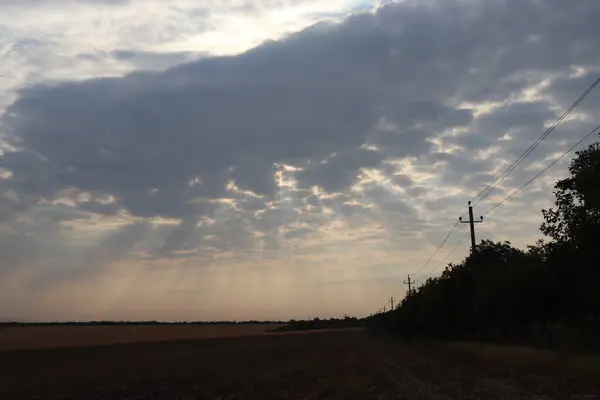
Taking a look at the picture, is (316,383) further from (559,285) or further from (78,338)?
(78,338)

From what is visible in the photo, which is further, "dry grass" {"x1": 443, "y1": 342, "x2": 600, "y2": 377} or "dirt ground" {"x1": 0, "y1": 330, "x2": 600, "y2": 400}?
"dry grass" {"x1": 443, "y1": 342, "x2": 600, "y2": 377}

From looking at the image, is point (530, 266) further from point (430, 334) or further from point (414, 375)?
point (430, 334)

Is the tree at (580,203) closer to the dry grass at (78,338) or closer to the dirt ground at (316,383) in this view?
the dirt ground at (316,383)

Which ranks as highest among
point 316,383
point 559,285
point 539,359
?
point 559,285

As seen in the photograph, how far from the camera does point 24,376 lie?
34.7 metres

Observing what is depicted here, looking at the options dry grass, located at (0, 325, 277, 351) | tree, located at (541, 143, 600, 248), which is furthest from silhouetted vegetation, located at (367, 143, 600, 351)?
dry grass, located at (0, 325, 277, 351)

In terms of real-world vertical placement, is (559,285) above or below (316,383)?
above

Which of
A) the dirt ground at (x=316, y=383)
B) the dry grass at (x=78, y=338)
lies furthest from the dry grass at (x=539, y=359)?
the dry grass at (x=78, y=338)

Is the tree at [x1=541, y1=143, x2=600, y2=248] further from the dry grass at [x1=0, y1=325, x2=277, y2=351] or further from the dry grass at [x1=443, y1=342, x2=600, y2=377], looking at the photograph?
the dry grass at [x1=0, y1=325, x2=277, y2=351]

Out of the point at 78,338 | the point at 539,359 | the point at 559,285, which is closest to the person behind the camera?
the point at 539,359

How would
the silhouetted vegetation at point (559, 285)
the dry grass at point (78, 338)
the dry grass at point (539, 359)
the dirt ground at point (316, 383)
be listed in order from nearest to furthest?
the dirt ground at point (316, 383)
the dry grass at point (539, 359)
the silhouetted vegetation at point (559, 285)
the dry grass at point (78, 338)

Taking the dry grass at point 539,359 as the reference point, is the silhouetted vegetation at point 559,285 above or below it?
above

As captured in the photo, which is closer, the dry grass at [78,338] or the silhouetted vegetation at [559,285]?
the silhouetted vegetation at [559,285]

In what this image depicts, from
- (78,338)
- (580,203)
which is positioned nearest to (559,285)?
(580,203)
